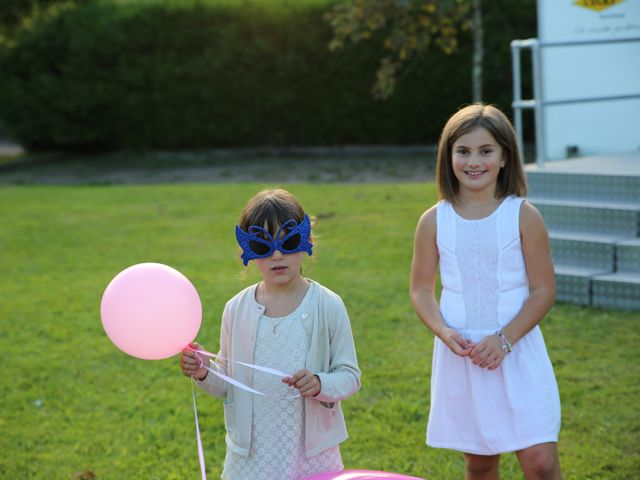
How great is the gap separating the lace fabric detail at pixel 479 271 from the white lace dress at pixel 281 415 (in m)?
0.59

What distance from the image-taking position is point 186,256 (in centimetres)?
865

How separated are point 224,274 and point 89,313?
1389 mm

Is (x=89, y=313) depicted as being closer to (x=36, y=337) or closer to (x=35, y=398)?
(x=36, y=337)

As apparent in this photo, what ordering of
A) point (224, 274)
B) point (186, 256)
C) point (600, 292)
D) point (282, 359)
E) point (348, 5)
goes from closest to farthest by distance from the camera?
point (282, 359), point (600, 292), point (224, 274), point (186, 256), point (348, 5)

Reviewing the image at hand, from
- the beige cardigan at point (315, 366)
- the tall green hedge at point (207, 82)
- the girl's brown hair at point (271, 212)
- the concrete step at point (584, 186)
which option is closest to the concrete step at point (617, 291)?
the concrete step at point (584, 186)

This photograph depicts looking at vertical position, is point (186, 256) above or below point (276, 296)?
below

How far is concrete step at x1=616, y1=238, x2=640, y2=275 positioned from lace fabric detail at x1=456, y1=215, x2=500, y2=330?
3625mm

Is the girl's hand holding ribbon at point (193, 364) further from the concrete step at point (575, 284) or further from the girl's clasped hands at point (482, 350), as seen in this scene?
the concrete step at point (575, 284)

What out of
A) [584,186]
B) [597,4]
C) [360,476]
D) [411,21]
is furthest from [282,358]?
[411,21]

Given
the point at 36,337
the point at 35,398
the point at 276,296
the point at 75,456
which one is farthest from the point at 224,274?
the point at 276,296

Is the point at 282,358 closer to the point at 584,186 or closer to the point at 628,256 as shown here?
the point at 628,256

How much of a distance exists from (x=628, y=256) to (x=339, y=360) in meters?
4.17

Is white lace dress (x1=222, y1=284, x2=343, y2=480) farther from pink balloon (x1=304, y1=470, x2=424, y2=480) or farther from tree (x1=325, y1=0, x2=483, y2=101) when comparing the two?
tree (x1=325, y1=0, x2=483, y2=101)

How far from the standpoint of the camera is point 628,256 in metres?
6.34
